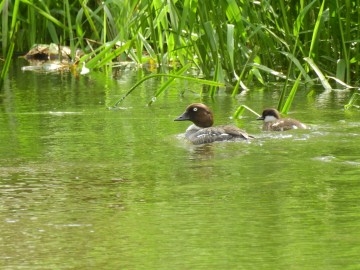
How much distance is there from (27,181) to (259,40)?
4.64m

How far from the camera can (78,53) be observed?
1533cm

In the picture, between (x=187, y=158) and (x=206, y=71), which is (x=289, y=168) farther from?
(x=206, y=71)

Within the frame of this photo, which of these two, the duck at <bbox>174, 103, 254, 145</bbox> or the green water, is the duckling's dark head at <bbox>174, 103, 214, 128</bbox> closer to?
the duck at <bbox>174, 103, 254, 145</bbox>

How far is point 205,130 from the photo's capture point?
8648 mm

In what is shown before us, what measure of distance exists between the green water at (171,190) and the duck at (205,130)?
102 millimetres

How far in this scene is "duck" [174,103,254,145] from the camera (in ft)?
27.1

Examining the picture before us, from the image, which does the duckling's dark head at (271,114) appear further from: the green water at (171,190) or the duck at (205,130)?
the duck at (205,130)

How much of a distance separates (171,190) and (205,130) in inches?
88.2

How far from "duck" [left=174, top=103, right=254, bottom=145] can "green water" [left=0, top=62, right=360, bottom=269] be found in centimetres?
10

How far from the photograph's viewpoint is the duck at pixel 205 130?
8273 millimetres

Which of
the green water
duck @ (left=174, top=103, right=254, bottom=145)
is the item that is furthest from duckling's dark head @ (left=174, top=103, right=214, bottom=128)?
the green water

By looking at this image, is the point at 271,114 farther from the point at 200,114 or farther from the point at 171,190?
the point at 171,190

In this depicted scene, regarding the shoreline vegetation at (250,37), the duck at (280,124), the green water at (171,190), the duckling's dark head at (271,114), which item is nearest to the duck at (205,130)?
the green water at (171,190)

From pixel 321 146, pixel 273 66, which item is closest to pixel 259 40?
pixel 273 66
